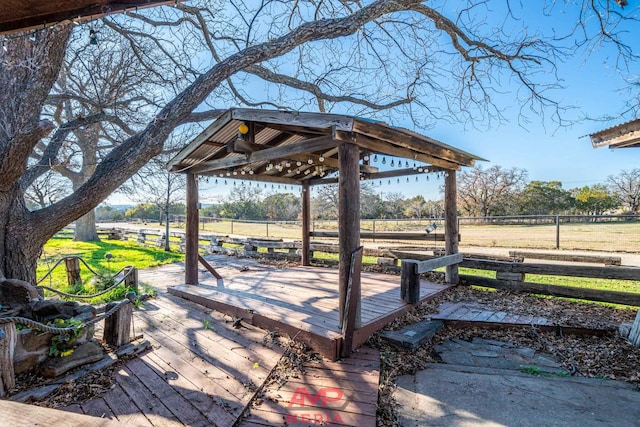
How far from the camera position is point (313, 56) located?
23.6 ft

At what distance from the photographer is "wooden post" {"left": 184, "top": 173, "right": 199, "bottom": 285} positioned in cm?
558

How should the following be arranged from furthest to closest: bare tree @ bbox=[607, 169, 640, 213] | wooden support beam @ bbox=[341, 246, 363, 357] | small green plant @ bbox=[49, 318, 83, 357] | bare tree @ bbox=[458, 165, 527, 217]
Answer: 1. bare tree @ bbox=[458, 165, 527, 217]
2. bare tree @ bbox=[607, 169, 640, 213]
3. wooden support beam @ bbox=[341, 246, 363, 357]
4. small green plant @ bbox=[49, 318, 83, 357]

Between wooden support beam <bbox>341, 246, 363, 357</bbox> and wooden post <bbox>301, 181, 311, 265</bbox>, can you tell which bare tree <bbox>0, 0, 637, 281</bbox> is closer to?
wooden post <bbox>301, 181, 311, 265</bbox>

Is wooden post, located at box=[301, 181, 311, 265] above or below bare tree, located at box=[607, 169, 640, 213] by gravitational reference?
below

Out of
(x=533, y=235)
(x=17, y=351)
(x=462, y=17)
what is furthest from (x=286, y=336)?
(x=533, y=235)

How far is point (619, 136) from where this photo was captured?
354cm

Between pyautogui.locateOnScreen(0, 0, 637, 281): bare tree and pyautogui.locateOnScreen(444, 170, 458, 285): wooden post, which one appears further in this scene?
pyautogui.locateOnScreen(444, 170, 458, 285): wooden post

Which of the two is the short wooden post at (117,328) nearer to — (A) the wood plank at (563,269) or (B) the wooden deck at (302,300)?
(B) the wooden deck at (302,300)

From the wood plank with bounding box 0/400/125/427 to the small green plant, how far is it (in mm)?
2654

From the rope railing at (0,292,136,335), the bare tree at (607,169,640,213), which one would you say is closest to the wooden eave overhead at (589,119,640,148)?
the rope railing at (0,292,136,335)

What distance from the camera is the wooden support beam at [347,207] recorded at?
3.38 m

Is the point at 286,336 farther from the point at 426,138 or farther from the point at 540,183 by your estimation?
the point at 540,183

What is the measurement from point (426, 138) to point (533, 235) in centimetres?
1146

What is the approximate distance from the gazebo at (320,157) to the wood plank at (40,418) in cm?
266
